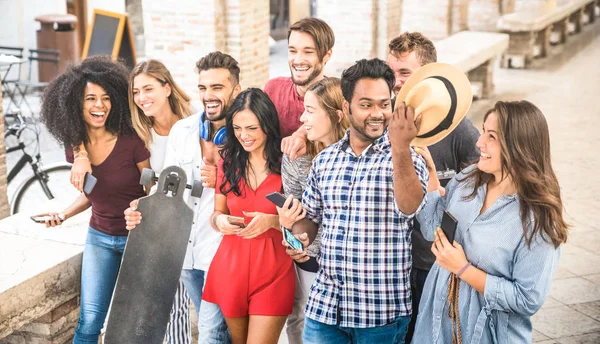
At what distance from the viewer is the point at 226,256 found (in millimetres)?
3609

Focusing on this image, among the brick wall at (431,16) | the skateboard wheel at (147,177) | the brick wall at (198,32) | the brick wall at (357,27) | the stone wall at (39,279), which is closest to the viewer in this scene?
the skateboard wheel at (147,177)

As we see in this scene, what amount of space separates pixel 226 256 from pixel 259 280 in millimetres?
193

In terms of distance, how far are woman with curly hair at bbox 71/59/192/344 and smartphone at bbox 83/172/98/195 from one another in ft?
0.26

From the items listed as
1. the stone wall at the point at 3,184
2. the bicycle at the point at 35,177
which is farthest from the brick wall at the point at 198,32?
the stone wall at the point at 3,184

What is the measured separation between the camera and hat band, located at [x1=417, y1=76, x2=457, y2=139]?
115 inches

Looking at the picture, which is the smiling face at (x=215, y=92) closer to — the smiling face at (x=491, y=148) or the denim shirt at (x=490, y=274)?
the denim shirt at (x=490, y=274)

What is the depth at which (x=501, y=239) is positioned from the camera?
9.63 ft

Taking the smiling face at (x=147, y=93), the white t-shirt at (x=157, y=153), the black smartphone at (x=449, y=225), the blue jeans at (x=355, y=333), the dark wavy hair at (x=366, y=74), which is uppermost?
→ the dark wavy hair at (x=366, y=74)

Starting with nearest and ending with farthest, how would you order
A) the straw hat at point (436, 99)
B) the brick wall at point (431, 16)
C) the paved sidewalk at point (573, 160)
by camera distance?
the straw hat at point (436, 99) < the paved sidewalk at point (573, 160) < the brick wall at point (431, 16)

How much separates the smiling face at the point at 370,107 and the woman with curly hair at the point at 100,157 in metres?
1.35

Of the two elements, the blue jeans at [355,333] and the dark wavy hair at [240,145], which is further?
the dark wavy hair at [240,145]

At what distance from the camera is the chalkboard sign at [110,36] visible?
9.33 metres

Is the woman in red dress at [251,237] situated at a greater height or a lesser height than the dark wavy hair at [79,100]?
lesser

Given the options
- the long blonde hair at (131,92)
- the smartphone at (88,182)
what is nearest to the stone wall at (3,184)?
the long blonde hair at (131,92)
